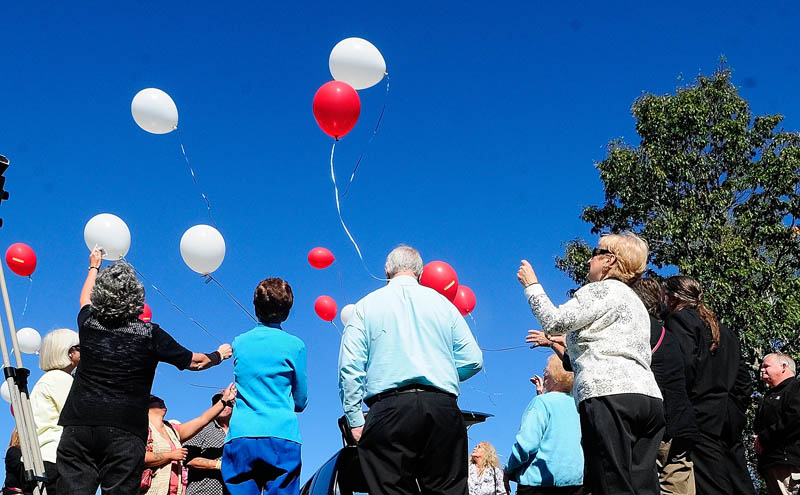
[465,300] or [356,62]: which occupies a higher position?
[356,62]

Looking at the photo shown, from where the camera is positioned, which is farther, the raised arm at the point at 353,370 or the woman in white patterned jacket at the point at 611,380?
the raised arm at the point at 353,370

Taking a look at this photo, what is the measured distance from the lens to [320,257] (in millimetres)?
9125

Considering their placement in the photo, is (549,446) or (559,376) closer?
(549,446)

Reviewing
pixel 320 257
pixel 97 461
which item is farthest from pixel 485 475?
pixel 97 461

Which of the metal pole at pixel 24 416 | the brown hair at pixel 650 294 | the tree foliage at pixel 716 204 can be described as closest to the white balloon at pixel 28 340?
the metal pole at pixel 24 416

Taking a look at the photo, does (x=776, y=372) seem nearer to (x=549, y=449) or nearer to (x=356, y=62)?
(x=549, y=449)

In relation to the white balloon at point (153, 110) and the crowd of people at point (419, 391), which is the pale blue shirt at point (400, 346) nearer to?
the crowd of people at point (419, 391)

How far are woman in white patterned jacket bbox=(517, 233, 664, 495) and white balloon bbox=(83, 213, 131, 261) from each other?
13.2ft

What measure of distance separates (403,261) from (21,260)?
210 inches

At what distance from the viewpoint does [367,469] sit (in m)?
3.44

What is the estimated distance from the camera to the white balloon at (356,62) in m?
7.14

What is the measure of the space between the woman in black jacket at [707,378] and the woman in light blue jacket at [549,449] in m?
0.69

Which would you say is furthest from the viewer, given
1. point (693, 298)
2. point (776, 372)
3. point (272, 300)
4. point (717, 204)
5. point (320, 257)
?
point (717, 204)

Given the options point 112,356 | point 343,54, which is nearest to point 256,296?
point 112,356
